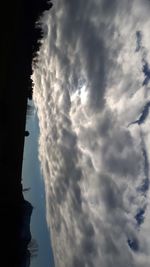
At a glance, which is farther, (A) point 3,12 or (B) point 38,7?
(B) point 38,7

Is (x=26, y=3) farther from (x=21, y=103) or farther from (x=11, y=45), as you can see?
(x=21, y=103)

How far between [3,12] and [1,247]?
48.1 feet

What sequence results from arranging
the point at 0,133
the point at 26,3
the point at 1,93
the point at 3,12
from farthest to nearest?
the point at 26,3
the point at 0,133
the point at 1,93
the point at 3,12

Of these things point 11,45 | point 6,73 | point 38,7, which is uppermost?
point 38,7

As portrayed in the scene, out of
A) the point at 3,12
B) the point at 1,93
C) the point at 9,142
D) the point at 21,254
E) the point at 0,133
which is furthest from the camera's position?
the point at 21,254

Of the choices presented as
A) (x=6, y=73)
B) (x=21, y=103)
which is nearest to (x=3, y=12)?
(x=6, y=73)

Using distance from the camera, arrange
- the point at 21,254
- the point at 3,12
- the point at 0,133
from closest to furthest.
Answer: the point at 3,12 → the point at 0,133 → the point at 21,254

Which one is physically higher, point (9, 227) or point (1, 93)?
point (1, 93)

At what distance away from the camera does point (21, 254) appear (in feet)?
71.5

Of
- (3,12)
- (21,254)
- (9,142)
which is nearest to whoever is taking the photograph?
(3,12)

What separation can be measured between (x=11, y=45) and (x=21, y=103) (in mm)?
4086

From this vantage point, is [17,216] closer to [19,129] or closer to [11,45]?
[19,129]

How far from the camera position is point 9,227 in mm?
19656

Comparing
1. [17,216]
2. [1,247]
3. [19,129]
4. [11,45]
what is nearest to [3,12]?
[11,45]
